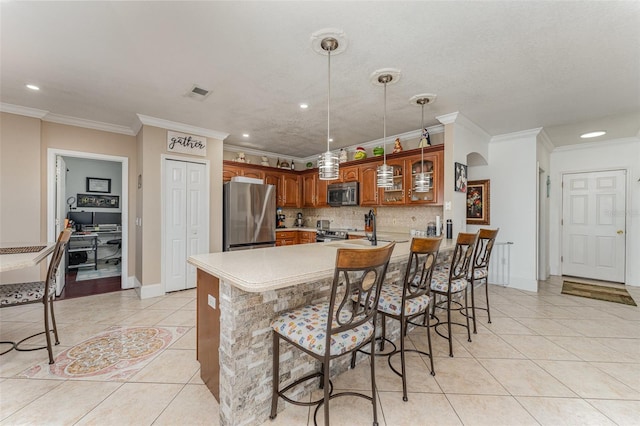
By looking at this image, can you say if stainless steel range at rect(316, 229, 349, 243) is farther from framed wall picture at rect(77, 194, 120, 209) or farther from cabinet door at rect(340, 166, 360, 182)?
framed wall picture at rect(77, 194, 120, 209)

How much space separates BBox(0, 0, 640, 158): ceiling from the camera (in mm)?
1816

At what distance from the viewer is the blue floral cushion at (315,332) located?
139 centimetres

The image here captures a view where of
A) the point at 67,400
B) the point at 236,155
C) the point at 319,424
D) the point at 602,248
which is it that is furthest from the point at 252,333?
the point at 602,248

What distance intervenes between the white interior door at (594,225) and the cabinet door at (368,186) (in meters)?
3.83

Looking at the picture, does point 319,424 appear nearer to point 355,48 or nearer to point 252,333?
point 252,333

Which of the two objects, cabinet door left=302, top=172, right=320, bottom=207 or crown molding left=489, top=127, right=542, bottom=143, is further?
cabinet door left=302, top=172, right=320, bottom=207

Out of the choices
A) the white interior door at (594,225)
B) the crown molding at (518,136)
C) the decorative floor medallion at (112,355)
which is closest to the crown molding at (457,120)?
the crown molding at (518,136)

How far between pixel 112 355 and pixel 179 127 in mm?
3133

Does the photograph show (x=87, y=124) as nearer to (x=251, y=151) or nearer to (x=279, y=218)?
(x=251, y=151)

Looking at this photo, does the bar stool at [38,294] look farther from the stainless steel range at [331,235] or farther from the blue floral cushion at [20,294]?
the stainless steel range at [331,235]

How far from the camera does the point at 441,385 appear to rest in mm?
1971

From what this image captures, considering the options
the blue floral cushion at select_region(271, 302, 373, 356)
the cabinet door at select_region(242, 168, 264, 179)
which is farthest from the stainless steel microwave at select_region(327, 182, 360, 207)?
the blue floral cushion at select_region(271, 302, 373, 356)

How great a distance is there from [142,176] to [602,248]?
311 inches

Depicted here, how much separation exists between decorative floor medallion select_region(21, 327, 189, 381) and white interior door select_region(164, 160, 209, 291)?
1.42 metres
